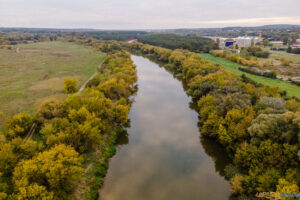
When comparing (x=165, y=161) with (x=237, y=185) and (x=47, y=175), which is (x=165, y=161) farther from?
(x=47, y=175)

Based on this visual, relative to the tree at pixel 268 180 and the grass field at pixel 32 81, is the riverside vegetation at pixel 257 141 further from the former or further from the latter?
the grass field at pixel 32 81

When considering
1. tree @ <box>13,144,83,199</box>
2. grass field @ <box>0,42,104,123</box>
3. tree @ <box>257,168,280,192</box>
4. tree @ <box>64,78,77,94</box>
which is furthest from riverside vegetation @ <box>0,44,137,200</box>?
tree @ <box>257,168,280,192</box>

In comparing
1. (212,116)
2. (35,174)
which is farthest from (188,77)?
(35,174)

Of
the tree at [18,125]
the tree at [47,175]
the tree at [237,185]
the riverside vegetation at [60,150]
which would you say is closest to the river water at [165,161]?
the tree at [237,185]

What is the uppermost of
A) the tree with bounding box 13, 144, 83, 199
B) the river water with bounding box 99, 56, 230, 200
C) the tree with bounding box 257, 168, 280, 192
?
the tree with bounding box 13, 144, 83, 199

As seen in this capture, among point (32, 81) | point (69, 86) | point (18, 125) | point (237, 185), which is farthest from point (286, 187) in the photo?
point (32, 81)

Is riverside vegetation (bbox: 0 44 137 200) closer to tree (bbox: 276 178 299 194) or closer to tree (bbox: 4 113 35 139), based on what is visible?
tree (bbox: 4 113 35 139)

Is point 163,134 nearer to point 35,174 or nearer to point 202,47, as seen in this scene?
point 35,174
